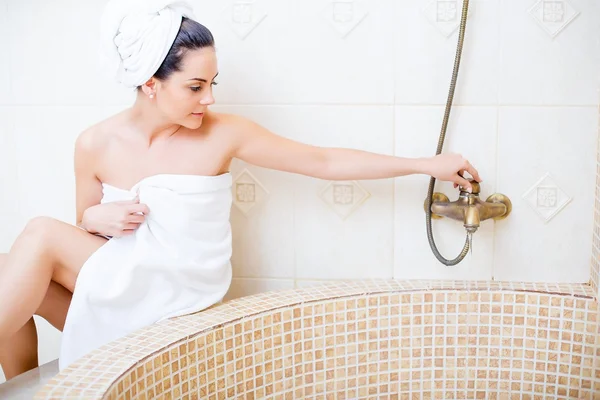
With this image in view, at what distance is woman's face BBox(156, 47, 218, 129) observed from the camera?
4.94 feet

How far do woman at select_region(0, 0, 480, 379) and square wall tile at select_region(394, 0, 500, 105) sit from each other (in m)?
0.20

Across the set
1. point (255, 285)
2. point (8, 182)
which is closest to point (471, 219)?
point (255, 285)

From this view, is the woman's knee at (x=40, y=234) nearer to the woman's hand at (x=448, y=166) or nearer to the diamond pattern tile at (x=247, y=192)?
Result: the diamond pattern tile at (x=247, y=192)

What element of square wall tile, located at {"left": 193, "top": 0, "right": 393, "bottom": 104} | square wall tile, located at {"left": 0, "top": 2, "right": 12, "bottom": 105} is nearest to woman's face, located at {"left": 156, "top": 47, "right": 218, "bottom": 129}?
square wall tile, located at {"left": 193, "top": 0, "right": 393, "bottom": 104}

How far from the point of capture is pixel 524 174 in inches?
70.0

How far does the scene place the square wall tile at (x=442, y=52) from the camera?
1720 mm

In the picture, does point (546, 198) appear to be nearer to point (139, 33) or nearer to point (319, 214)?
point (319, 214)

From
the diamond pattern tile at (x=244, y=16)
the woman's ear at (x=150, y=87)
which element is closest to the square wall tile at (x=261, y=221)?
the diamond pattern tile at (x=244, y=16)

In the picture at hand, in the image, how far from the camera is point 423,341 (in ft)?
5.52

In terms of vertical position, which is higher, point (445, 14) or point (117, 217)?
point (445, 14)

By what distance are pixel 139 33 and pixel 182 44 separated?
0.09 meters

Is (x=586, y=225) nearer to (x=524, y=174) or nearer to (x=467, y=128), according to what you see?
(x=524, y=174)

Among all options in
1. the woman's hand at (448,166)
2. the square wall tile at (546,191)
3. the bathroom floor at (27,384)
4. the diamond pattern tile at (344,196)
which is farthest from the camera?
the diamond pattern tile at (344,196)

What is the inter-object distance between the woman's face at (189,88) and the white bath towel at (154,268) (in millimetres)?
Answer: 156
